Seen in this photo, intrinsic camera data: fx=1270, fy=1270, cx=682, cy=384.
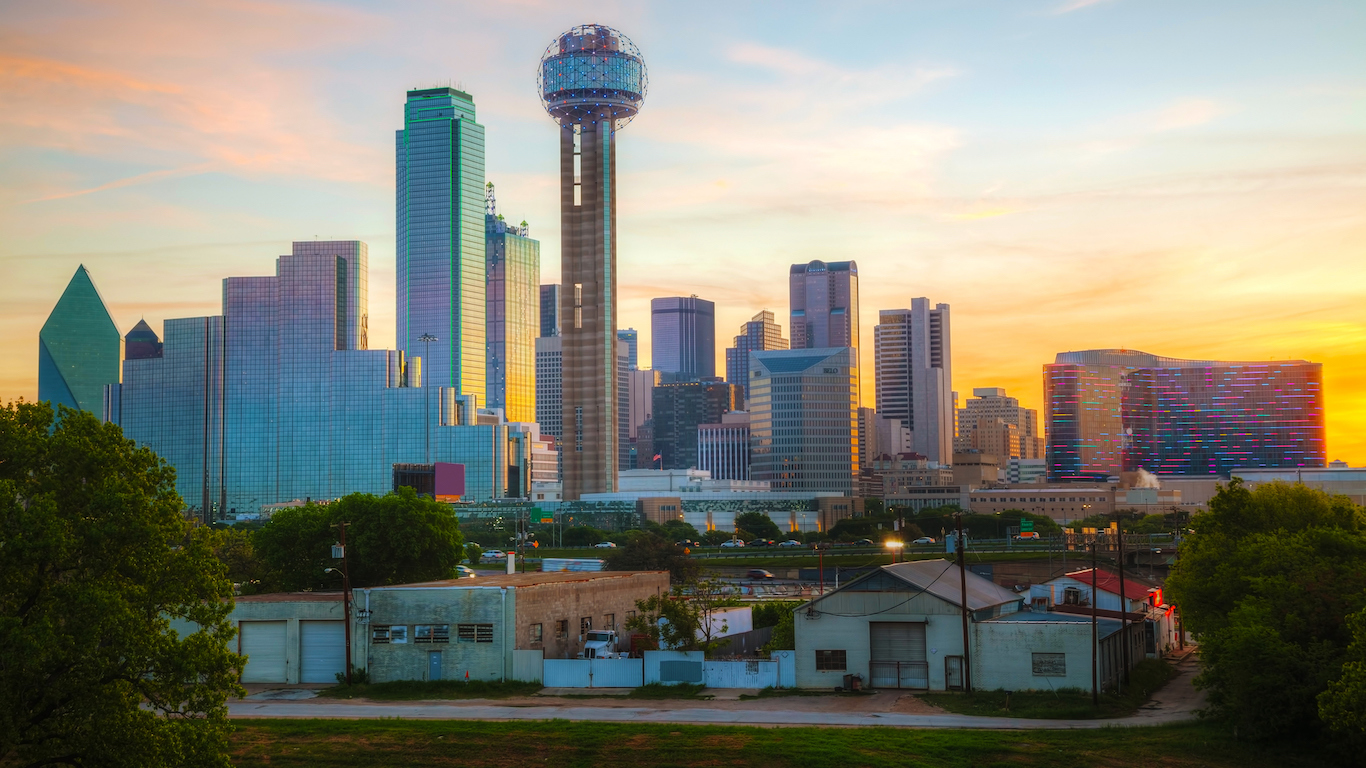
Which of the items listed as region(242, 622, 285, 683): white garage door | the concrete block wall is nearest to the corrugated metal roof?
the concrete block wall

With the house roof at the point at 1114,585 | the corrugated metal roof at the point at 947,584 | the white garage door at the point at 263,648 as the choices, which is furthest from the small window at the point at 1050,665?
the white garage door at the point at 263,648

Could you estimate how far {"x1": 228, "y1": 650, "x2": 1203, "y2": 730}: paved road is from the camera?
49.2m

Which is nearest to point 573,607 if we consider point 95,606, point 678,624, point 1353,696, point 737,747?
point 678,624

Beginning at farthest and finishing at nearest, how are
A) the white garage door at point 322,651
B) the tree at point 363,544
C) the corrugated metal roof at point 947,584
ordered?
the tree at point 363,544, the white garage door at point 322,651, the corrugated metal roof at point 947,584

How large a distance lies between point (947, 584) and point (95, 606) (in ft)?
136

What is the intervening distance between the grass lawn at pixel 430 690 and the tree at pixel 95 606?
79.0ft

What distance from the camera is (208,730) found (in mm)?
32469

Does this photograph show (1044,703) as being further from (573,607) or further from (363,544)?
→ (363,544)

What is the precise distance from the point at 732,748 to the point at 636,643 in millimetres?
20795

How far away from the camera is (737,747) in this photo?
44.9m

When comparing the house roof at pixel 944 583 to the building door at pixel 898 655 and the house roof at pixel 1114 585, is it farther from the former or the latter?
the house roof at pixel 1114 585

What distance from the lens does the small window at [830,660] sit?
190 ft

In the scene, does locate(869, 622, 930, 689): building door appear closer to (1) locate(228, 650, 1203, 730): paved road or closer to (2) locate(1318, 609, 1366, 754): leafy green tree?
(1) locate(228, 650, 1203, 730): paved road

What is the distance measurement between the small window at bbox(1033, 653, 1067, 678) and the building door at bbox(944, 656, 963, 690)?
10.7 ft
